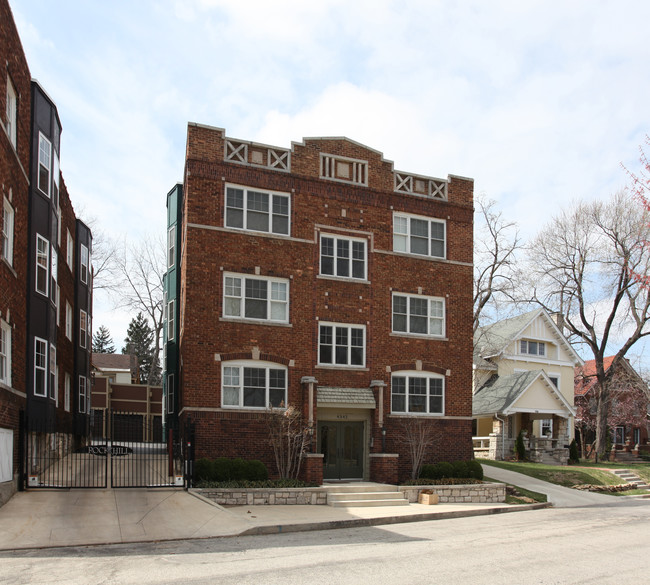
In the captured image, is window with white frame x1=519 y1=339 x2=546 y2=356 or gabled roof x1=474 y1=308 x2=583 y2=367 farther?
window with white frame x1=519 y1=339 x2=546 y2=356

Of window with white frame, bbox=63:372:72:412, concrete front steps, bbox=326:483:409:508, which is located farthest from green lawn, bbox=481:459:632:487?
window with white frame, bbox=63:372:72:412

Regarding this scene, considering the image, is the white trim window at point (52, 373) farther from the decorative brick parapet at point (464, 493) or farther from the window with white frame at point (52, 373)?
the decorative brick parapet at point (464, 493)

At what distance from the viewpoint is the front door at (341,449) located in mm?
23734

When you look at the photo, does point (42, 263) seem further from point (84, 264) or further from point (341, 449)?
point (84, 264)

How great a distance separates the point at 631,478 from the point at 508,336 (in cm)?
1189

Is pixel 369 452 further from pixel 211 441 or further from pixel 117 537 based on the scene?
pixel 117 537

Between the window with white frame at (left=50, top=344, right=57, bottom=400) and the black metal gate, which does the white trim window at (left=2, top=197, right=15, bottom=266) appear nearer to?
the black metal gate

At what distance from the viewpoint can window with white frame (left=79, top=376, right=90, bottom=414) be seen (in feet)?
110

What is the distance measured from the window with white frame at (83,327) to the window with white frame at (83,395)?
1777mm

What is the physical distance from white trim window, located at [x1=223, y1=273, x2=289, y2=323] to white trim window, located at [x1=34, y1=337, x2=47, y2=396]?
5.69 meters

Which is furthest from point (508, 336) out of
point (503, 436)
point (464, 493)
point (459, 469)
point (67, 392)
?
point (67, 392)

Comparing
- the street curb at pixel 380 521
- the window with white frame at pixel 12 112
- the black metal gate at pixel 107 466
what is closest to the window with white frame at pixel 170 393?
the black metal gate at pixel 107 466

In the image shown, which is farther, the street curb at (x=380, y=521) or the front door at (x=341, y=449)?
the front door at (x=341, y=449)

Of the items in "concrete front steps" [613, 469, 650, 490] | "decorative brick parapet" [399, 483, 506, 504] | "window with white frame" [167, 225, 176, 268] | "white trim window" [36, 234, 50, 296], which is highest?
"window with white frame" [167, 225, 176, 268]
